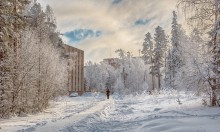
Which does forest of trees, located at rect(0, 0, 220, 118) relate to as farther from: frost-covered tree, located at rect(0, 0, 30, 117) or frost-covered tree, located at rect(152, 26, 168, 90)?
frost-covered tree, located at rect(152, 26, 168, 90)

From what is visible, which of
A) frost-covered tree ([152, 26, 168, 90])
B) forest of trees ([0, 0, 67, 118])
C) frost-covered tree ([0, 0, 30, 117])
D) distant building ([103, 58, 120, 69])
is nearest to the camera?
frost-covered tree ([0, 0, 30, 117])

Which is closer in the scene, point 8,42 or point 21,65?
point 8,42

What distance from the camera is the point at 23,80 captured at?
2552 centimetres

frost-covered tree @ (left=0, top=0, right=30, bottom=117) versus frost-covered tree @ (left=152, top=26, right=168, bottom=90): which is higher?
frost-covered tree @ (left=152, top=26, right=168, bottom=90)

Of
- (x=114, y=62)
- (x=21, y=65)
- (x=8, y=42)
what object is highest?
(x=114, y=62)

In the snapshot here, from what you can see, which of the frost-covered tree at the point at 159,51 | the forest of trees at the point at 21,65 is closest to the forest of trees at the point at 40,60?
the forest of trees at the point at 21,65

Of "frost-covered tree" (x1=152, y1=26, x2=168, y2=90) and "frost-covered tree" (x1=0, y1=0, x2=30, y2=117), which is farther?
"frost-covered tree" (x1=152, y1=26, x2=168, y2=90)

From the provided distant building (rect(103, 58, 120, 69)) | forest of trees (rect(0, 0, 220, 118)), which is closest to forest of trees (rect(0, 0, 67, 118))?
forest of trees (rect(0, 0, 220, 118))

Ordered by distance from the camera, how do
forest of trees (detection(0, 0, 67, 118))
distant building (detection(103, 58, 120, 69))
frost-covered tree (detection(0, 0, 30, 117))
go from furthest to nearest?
distant building (detection(103, 58, 120, 69)) → forest of trees (detection(0, 0, 67, 118)) → frost-covered tree (detection(0, 0, 30, 117))

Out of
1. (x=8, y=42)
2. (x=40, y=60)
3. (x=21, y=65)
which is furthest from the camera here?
(x=40, y=60)

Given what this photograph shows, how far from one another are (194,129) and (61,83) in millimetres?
30802

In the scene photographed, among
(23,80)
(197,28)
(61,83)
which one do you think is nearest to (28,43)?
(23,80)

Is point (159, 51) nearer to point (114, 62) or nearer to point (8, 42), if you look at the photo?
point (114, 62)

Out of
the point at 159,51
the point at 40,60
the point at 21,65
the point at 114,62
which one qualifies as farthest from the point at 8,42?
the point at 114,62
